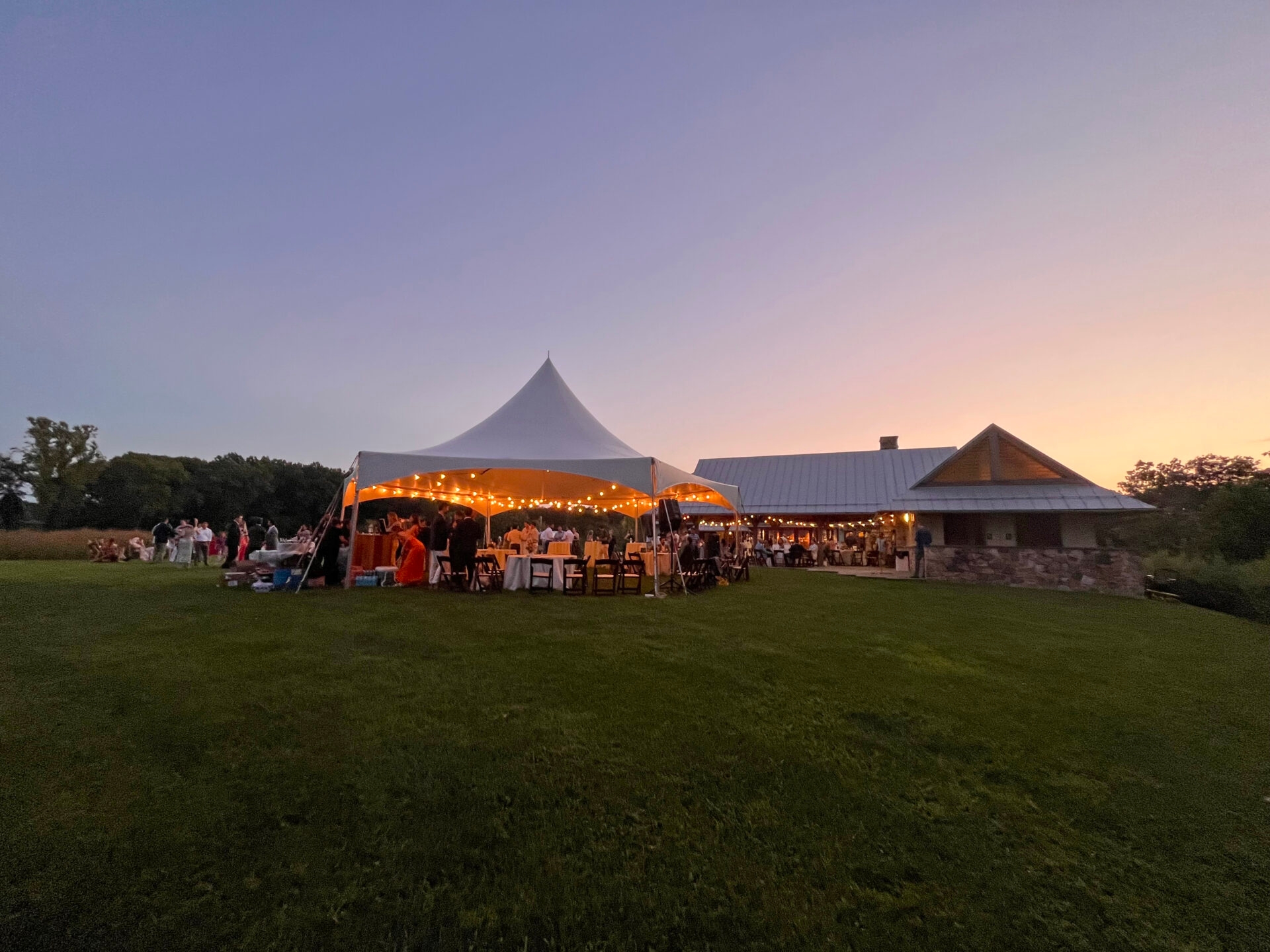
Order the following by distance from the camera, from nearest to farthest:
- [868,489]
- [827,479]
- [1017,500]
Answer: [1017,500]
[868,489]
[827,479]

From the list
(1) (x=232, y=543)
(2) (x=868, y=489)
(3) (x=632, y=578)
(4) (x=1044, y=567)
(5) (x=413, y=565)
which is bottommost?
(3) (x=632, y=578)

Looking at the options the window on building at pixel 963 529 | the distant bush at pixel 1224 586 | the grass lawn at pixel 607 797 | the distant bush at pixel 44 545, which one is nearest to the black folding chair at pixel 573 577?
the grass lawn at pixel 607 797

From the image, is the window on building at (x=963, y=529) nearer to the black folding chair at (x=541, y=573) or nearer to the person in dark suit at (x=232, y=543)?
the black folding chair at (x=541, y=573)

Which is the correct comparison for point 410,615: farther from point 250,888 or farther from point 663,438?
point 663,438

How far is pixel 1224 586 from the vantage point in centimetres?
1608

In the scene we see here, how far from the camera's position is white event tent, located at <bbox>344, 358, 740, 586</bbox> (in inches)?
399

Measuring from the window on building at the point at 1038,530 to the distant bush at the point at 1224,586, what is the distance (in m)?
2.54

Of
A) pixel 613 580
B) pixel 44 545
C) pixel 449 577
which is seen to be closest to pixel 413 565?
pixel 449 577

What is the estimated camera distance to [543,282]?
18.1 meters

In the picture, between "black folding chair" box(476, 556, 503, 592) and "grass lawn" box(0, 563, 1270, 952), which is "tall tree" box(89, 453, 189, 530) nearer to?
"black folding chair" box(476, 556, 503, 592)

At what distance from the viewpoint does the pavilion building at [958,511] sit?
16469 millimetres

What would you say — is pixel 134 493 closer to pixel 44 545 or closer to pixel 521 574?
pixel 44 545

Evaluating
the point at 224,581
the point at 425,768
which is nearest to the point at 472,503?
the point at 224,581

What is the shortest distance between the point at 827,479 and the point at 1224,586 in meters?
12.7
